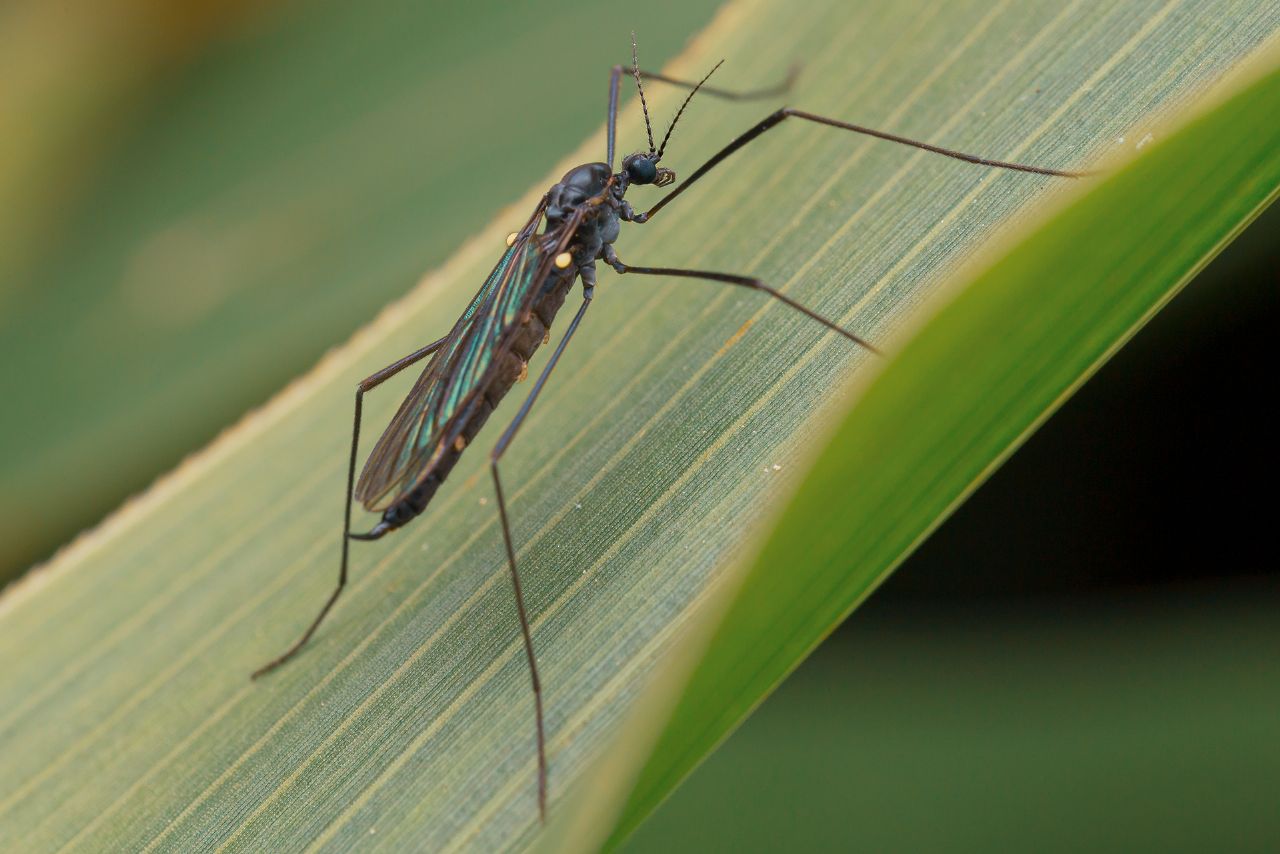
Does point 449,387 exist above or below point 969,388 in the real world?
above

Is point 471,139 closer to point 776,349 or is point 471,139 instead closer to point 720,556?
point 776,349

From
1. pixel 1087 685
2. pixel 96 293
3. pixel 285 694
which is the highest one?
pixel 96 293

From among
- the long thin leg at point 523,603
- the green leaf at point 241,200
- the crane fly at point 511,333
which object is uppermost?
the green leaf at point 241,200

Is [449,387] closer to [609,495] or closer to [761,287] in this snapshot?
[609,495]

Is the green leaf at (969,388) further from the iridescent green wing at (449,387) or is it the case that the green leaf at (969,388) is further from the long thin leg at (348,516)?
the long thin leg at (348,516)

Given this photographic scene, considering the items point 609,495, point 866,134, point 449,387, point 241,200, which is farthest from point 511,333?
point 241,200

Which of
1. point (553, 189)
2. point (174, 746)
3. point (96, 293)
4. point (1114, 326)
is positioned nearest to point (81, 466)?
point (96, 293)

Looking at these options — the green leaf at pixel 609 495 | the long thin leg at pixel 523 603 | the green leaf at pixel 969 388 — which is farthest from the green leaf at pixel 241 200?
the green leaf at pixel 969 388
